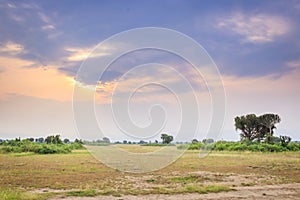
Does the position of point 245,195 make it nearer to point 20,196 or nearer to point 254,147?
point 20,196

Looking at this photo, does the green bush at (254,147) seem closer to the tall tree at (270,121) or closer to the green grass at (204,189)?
the tall tree at (270,121)

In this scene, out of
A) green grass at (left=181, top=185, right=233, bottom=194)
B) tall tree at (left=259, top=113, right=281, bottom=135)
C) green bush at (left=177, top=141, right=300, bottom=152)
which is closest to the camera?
green grass at (left=181, top=185, right=233, bottom=194)

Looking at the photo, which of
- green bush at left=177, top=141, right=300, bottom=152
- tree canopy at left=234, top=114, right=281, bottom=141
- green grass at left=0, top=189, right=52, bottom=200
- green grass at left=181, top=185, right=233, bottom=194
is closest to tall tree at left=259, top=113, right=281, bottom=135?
tree canopy at left=234, top=114, right=281, bottom=141

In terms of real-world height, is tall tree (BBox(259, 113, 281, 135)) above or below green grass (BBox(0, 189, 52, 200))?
above

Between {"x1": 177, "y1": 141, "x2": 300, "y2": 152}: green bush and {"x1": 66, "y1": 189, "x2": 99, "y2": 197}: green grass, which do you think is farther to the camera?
{"x1": 177, "y1": 141, "x2": 300, "y2": 152}: green bush

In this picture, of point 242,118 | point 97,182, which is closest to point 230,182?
point 97,182

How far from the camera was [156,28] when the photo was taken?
76.0 ft

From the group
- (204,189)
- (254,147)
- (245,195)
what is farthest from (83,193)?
(254,147)

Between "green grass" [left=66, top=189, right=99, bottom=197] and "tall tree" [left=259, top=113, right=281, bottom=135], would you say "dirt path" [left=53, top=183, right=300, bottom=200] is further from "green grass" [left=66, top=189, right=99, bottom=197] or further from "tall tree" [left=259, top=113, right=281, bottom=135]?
"tall tree" [left=259, top=113, right=281, bottom=135]

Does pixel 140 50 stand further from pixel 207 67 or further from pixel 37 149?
pixel 37 149

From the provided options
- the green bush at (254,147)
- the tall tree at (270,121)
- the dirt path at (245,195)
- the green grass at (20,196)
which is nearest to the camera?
the green grass at (20,196)

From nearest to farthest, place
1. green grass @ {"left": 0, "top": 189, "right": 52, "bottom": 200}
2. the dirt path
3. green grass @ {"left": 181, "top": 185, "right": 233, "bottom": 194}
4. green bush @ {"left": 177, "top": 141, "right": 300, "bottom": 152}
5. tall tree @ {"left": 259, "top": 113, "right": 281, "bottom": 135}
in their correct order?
1. green grass @ {"left": 0, "top": 189, "right": 52, "bottom": 200}
2. the dirt path
3. green grass @ {"left": 181, "top": 185, "right": 233, "bottom": 194}
4. green bush @ {"left": 177, "top": 141, "right": 300, "bottom": 152}
5. tall tree @ {"left": 259, "top": 113, "right": 281, "bottom": 135}

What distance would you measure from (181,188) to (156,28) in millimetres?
11888

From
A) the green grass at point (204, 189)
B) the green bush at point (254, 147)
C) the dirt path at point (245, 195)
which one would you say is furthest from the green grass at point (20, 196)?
the green bush at point (254, 147)
